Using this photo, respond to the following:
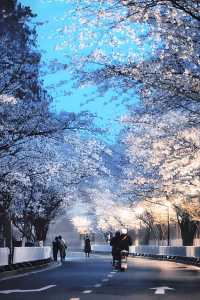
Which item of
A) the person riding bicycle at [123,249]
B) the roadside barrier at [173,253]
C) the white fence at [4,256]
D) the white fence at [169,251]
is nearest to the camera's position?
the white fence at [4,256]

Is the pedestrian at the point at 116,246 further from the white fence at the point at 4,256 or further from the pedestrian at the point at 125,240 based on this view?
the white fence at the point at 4,256

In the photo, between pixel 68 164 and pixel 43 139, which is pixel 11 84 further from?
pixel 68 164

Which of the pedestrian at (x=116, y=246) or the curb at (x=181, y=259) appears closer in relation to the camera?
the pedestrian at (x=116, y=246)

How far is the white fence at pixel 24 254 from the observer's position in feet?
97.1

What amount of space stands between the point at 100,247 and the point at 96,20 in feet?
264

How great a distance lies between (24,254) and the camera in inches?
1396

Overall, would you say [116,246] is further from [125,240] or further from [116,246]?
[125,240]

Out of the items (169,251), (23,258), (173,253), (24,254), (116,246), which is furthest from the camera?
(169,251)

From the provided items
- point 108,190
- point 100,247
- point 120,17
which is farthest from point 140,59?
point 100,247

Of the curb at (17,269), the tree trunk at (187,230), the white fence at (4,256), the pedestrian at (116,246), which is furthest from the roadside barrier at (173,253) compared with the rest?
the white fence at (4,256)

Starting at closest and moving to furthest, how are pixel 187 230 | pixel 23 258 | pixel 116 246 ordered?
pixel 116 246 < pixel 23 258 < pixel 187 230

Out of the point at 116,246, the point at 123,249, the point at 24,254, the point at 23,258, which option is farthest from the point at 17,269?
the point at 24,254

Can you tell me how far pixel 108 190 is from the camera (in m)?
73.8

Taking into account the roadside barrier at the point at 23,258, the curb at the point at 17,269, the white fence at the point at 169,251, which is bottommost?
the curb at the point at 17,269
